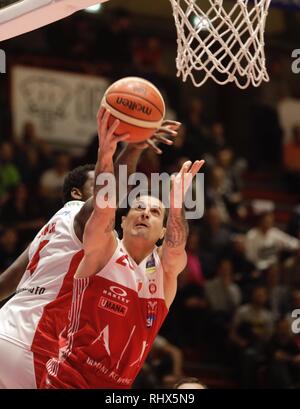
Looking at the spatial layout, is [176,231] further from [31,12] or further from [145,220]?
[31,12]

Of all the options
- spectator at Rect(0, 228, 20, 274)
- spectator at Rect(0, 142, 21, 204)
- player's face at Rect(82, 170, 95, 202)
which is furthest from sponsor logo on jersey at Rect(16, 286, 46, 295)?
spectator at Rect(0, 142, 21, 204)

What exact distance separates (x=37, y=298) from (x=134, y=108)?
1.30 metres

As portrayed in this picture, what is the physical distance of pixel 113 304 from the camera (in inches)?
216

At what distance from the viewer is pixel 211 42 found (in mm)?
6027

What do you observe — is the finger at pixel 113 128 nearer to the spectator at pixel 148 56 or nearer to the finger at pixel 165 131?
the finger at pixel 165 131

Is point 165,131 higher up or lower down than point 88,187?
higher up

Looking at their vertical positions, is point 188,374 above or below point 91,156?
→ below

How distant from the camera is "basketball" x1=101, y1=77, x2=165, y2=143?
505 centimetres

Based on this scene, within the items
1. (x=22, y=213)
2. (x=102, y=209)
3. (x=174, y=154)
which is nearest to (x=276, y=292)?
(x=174, y=154)

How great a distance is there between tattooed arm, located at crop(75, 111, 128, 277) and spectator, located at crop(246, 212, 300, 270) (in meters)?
7.30

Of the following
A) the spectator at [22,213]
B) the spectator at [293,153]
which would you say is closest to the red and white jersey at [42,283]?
the spectator at [22,213]

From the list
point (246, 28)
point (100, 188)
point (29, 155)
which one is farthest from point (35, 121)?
point (100, 188)
